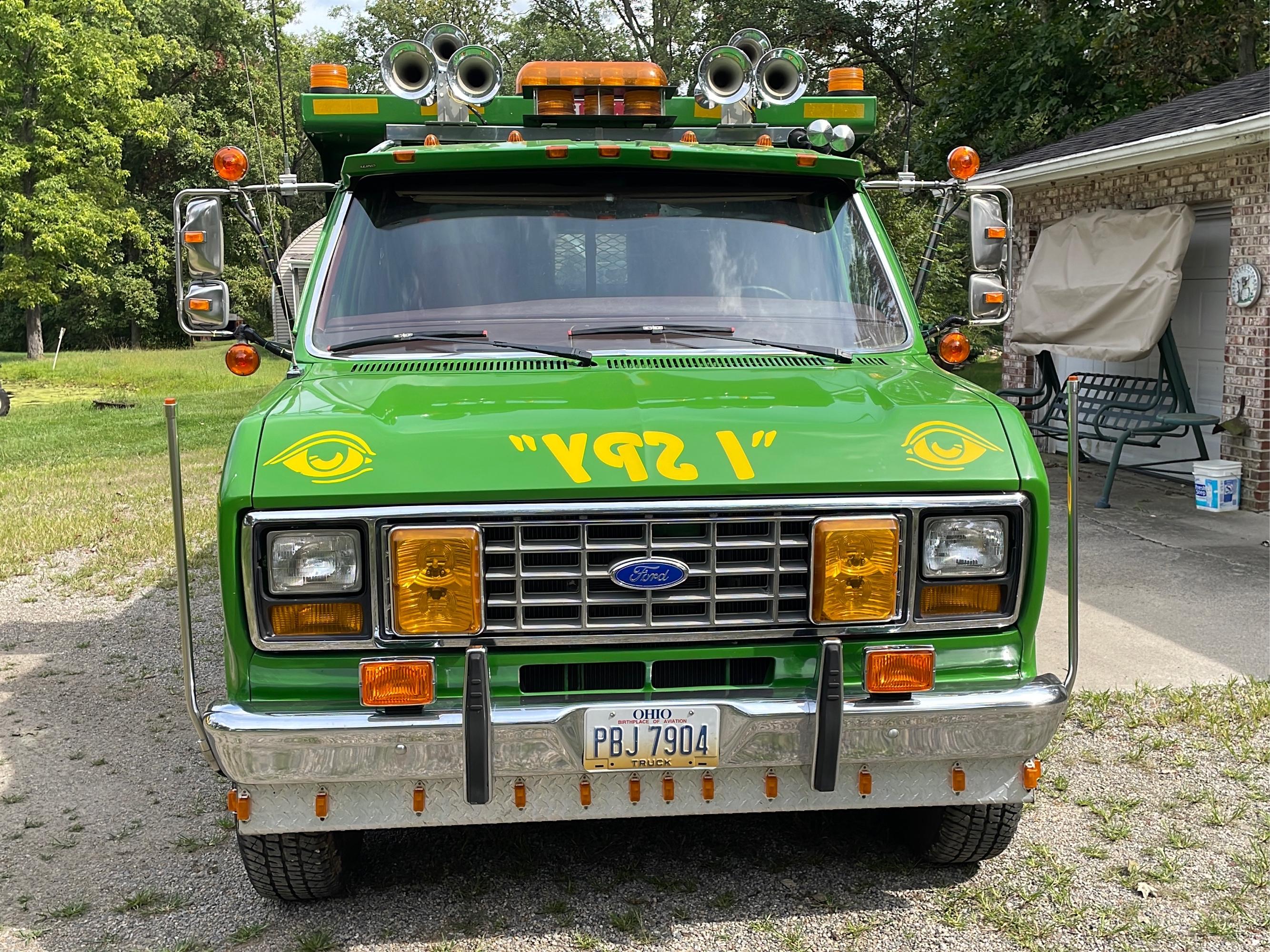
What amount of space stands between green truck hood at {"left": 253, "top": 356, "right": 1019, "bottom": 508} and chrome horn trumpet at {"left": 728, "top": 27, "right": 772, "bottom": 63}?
257 centimetres

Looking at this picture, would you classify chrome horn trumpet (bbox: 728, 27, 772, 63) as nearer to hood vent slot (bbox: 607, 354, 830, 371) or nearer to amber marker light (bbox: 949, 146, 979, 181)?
amber marker light (bbox: 949, 146, 979, 181)

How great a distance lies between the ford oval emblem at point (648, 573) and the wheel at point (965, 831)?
3.67ft

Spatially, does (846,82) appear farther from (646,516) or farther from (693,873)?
(693,873)

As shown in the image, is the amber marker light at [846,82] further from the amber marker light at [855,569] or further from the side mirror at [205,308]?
the amber marker light at [855,569]

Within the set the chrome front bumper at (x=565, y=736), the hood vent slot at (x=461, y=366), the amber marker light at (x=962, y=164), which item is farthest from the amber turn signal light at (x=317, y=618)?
the amber marker light at (x=962, y=164)

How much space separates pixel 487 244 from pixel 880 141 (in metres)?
22.3

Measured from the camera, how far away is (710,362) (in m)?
3.79

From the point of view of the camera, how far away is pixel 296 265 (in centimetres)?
652

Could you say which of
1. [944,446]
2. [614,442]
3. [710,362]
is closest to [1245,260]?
[710,362]

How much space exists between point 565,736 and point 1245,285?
27.5 ft

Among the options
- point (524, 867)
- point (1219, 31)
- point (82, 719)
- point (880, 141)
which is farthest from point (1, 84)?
point (524, 867)

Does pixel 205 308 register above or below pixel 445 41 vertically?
below

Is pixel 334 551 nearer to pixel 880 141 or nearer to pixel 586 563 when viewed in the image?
pixel 586 563

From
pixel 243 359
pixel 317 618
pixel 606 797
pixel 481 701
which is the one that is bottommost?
pixel 606 797
